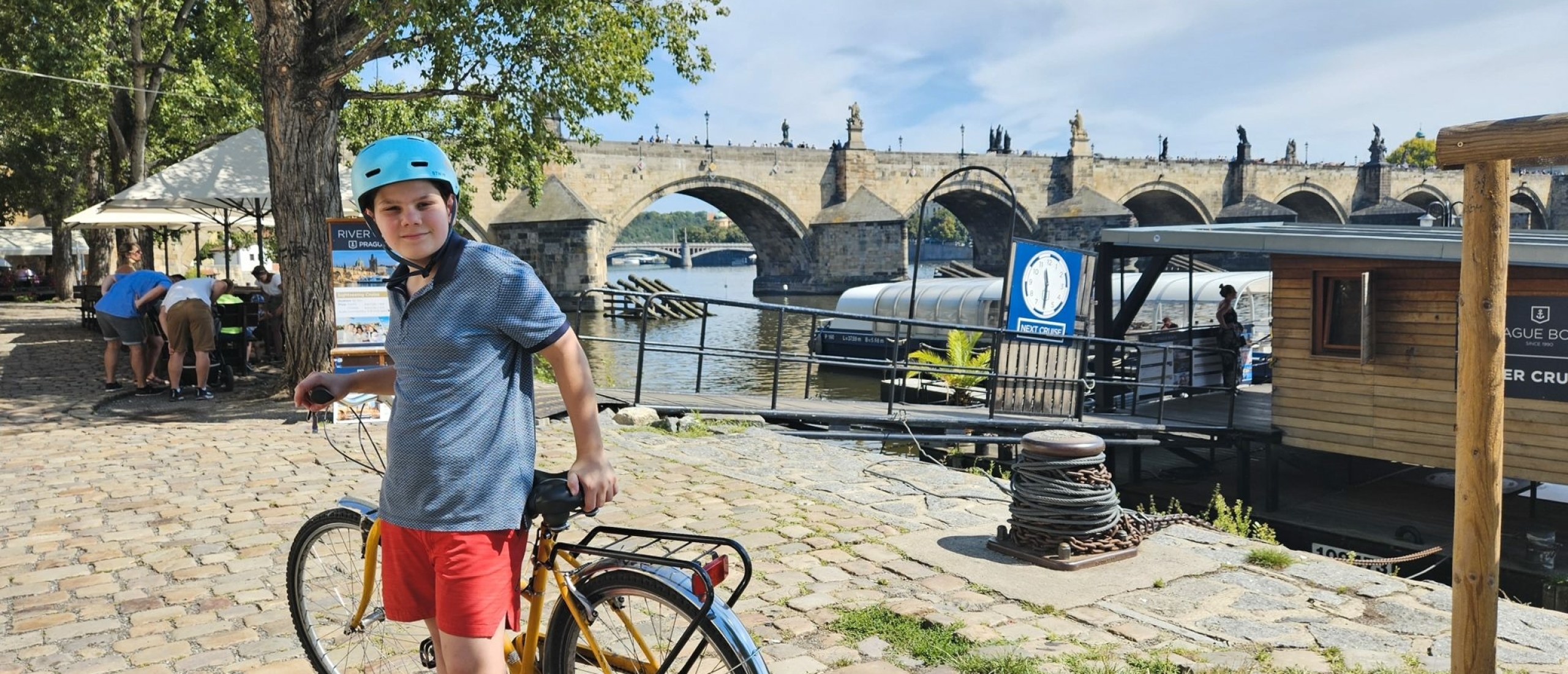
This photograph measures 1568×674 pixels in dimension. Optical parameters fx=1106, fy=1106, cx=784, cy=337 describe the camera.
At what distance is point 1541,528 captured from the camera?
10422 millimetres

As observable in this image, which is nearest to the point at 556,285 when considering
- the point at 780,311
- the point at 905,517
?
the point at 780,311

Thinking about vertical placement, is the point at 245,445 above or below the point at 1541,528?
above

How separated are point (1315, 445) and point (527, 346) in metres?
10.9

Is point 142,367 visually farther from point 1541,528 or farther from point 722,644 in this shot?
point 1541,528

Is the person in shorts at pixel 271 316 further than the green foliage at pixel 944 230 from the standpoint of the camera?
No

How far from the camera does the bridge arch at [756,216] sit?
46.4 metres

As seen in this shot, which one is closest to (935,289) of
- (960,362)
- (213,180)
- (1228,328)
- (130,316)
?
(960,362)

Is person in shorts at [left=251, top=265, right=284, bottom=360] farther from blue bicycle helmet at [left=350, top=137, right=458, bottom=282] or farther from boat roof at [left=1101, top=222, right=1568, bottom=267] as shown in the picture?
blue bicycle helmet at [left=350, top=137, right=458, bottom=282]

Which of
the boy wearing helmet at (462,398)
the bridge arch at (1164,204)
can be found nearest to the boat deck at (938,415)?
the boy wearing helmet at (462,398)

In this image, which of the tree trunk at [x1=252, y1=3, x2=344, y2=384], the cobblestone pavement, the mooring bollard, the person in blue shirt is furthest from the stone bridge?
the mooring bollard

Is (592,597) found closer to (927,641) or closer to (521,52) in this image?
(927,641)

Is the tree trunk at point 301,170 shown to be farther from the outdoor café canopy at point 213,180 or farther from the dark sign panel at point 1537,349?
the dark sign panel at point 1537,349

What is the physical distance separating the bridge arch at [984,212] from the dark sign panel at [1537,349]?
39949 millimetres

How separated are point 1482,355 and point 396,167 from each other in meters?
2.76
